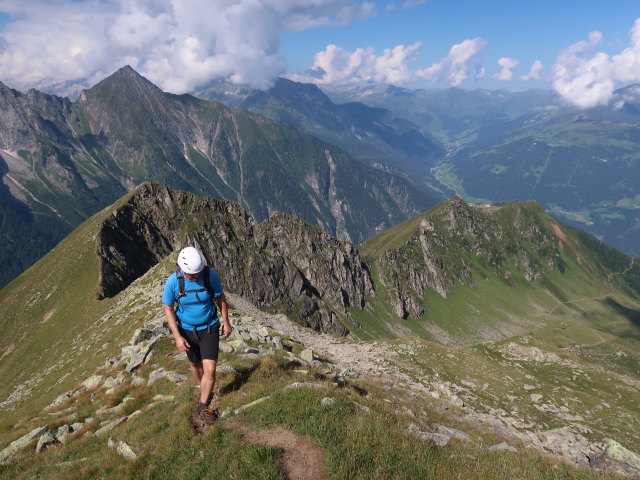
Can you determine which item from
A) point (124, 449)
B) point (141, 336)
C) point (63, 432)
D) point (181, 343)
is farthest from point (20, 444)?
point (141, 336)

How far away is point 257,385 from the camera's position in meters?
16.3

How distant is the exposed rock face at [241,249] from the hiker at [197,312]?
96967 mm

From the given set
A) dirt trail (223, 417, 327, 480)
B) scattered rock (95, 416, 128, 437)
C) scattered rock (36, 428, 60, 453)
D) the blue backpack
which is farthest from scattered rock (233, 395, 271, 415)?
scattered rock (36, 428, 60, 453)

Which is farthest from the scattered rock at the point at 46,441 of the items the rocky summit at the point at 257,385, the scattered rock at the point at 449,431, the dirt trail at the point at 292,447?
the scattered rock at the point at 449,431

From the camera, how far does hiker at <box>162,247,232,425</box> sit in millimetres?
13148

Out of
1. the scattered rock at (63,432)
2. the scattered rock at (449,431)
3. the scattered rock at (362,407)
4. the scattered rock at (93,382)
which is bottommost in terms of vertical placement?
the scattered rock at (449,431)

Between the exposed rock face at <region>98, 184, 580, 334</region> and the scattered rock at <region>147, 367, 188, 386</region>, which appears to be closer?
the scattered rock at <region>147, 367, 188, 386</region>

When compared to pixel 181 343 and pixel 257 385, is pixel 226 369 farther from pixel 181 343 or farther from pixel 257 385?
pixel 181 343

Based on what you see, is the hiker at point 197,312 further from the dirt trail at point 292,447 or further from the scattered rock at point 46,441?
the scattered rock at point 46,441

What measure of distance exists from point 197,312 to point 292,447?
5788 mm

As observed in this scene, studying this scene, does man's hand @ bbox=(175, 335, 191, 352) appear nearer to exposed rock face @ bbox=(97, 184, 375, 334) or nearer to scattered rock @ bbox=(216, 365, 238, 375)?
scattered rock @ bbox=(216, 365, 238, 375)

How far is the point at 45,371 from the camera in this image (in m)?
58.3

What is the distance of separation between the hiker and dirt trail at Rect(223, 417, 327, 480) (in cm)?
168

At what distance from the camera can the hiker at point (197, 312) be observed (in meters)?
13.1
